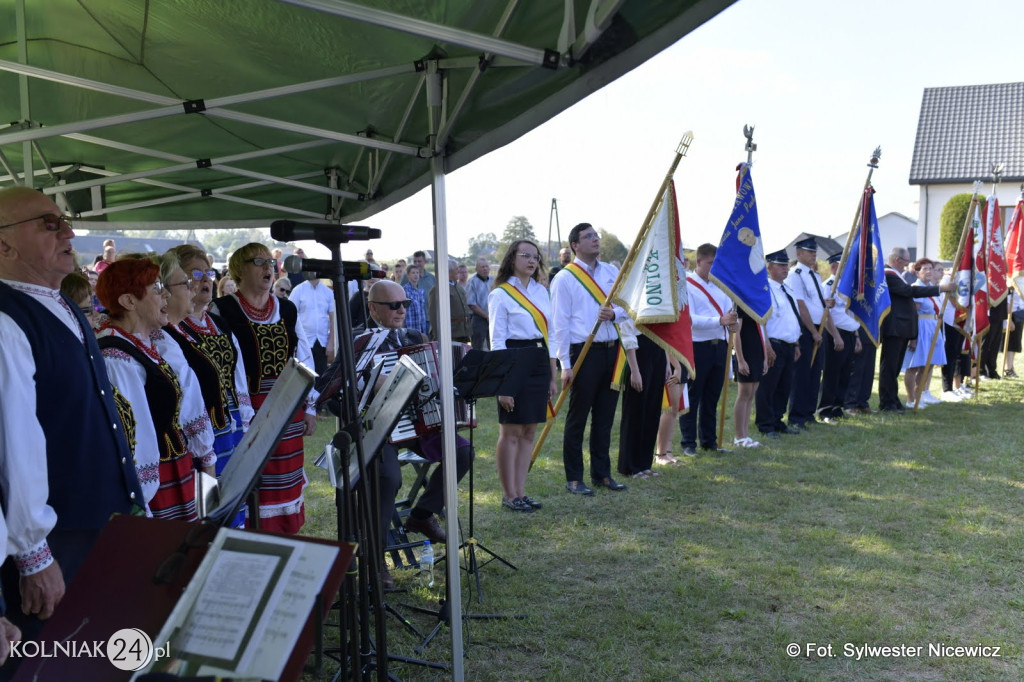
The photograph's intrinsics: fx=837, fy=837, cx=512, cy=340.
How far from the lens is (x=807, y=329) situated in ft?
33.6

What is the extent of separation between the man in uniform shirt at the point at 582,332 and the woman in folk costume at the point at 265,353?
275 cm

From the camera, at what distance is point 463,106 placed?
11.1 ft

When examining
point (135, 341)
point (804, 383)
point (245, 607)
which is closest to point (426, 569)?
point (135, 341)

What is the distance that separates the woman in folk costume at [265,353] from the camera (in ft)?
14.8

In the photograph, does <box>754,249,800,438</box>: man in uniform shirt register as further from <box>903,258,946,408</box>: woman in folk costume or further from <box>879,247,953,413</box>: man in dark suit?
<box>903,258,946,408</box>: woman in folk costume

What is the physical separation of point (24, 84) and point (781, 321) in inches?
302

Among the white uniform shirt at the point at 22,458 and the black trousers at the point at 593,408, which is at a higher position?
the white uniform shirt at the point at 22,458

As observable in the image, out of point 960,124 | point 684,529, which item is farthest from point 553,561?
point 960,124

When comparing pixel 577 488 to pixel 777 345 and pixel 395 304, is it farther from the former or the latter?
pixel 777 345

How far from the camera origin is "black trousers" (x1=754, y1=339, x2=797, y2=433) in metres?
9.60

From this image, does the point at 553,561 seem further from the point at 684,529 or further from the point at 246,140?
the point at 246,140

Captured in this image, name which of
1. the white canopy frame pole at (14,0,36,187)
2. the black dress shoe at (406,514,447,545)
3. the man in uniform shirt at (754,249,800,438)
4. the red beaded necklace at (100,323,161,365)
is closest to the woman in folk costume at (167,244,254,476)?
the red beaded necklace at (100,323,161,365)

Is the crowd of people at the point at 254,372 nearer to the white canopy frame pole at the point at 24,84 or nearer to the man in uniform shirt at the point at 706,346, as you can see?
the man in uniform shirt at the point at 706,346

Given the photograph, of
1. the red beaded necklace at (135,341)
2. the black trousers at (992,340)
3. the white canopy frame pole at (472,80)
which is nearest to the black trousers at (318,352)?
the red beaded necklace at (135,341)
